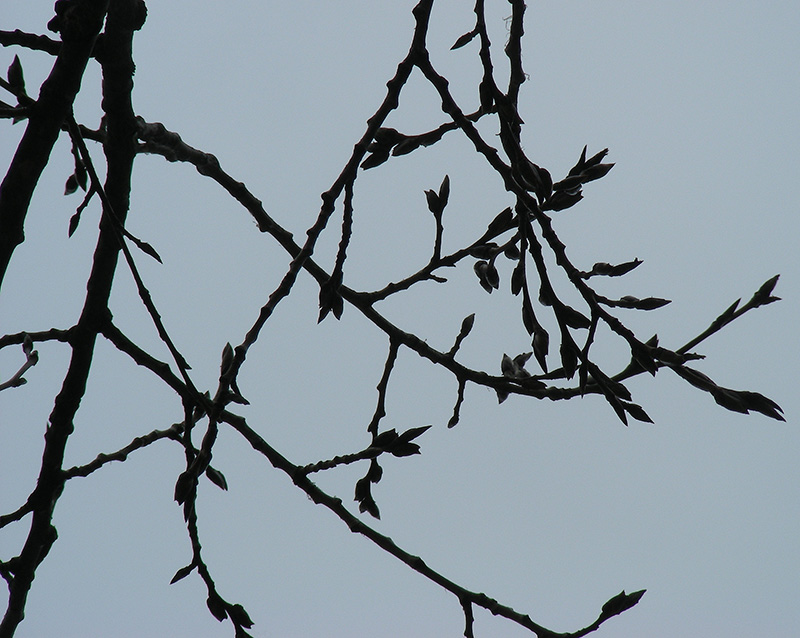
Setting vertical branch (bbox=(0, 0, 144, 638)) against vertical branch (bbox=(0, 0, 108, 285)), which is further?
vertical branch (bbox=(0, 0, 144, 638))

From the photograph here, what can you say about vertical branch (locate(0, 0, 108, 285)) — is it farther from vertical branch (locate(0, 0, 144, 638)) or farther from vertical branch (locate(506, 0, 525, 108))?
vertical branch (locate(506, 0, 525, 108))

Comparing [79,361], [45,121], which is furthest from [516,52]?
[79,361]

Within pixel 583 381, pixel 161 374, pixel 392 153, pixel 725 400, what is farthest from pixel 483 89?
pixel 161 374

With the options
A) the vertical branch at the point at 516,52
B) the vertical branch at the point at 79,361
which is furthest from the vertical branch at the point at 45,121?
the vertical branch at the point at 516,52

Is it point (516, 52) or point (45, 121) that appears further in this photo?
point (516, 52)

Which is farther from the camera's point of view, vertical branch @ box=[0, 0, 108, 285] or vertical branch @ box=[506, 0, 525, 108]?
vertical branch @ box=[506, 0, 525, 108]

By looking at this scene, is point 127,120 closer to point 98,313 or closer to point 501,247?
point 98,313

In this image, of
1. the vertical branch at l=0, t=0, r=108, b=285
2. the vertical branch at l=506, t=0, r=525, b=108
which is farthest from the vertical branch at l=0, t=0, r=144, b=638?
the vertical branch at l=506, t=0, r=525, b=108

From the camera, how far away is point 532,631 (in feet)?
3.81

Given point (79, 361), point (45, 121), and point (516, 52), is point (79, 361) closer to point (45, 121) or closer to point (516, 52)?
point (45, 121)

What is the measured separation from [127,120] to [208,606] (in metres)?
0.81

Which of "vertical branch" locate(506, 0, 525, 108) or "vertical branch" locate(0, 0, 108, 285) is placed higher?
"vertical branch" locate(506, 0, 525, 108)

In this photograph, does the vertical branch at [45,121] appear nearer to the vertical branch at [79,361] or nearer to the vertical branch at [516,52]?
the vertical branch at [79,361]

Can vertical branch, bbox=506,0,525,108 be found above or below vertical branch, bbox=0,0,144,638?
above
